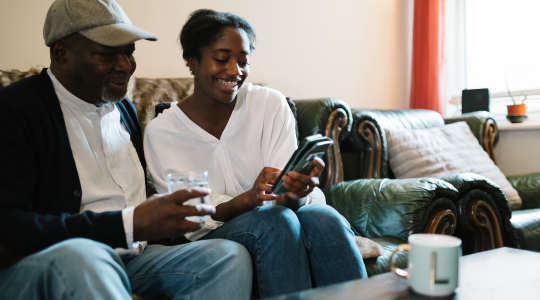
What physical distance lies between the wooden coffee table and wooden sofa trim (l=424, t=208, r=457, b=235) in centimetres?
58

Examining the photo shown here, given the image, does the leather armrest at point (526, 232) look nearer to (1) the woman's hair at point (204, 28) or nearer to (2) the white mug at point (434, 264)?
(2) the white mug at point (434, 264)

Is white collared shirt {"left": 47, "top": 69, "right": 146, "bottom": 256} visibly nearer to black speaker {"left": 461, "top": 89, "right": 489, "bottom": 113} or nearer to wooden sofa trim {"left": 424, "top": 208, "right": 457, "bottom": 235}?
wooden sofa trim {"left": 424, "top": 208, "right": 457, "bottom": 235}

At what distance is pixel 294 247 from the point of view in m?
1.09

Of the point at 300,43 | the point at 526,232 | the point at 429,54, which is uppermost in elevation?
the point at 300,43

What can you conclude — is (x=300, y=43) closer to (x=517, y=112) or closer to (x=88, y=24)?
(x=517, y=112)

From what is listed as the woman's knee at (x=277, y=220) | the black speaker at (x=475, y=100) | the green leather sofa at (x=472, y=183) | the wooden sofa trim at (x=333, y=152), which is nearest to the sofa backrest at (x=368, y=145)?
the green leather sofa at (x=472, y=183)

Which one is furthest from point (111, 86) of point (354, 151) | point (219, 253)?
point (354, 151)

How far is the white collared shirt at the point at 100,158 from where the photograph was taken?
1.15 metres

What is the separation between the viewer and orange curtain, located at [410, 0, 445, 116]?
3.04 meters

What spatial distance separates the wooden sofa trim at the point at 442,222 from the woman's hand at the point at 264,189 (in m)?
0.72

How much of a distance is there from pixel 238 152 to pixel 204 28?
0.44 m

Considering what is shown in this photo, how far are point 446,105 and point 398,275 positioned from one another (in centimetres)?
275

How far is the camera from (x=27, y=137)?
39.7 inches

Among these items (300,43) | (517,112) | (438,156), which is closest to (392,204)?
(438,156)
